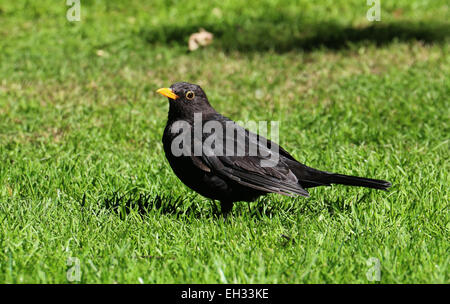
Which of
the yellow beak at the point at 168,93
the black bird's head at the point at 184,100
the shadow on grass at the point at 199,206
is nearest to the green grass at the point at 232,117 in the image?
the shadow on grass at the point at 199,206

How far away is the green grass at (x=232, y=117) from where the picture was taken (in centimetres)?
356

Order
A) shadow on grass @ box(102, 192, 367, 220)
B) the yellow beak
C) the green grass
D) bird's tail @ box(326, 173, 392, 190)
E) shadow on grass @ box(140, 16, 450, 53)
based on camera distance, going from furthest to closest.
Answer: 1. shadow on grass @ box(140, 16, 450, 53)
2. shadow on grass @ box(102, 192, 367, 220)
3. the yellow beak
4. bird's tail @ box(326, 173, 392, 190)
5. the green grass

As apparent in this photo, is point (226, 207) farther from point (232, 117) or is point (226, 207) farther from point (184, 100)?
point (232, 117)

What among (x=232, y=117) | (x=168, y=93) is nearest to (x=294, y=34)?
(x=232, y=117)

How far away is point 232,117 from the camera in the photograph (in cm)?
718

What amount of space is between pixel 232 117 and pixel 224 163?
2947mm

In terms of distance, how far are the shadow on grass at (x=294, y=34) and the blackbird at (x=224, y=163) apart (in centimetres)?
524

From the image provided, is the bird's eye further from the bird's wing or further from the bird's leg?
the bird's leg

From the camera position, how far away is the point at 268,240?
12.8 ft

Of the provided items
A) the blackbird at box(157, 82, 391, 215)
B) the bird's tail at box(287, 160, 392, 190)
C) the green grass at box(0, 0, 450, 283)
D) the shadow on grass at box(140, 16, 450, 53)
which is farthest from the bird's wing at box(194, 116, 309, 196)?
the shadow on grass at box(140, 16, 450, 53)

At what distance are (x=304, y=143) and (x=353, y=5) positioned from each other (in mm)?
6040

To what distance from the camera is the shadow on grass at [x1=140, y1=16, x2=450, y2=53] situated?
9625 millimetres

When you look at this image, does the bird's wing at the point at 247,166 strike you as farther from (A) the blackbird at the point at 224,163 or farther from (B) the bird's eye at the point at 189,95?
(B) the bird's eye at the point at 189,95

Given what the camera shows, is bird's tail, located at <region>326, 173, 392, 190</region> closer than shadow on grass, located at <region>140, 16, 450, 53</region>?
Yes
